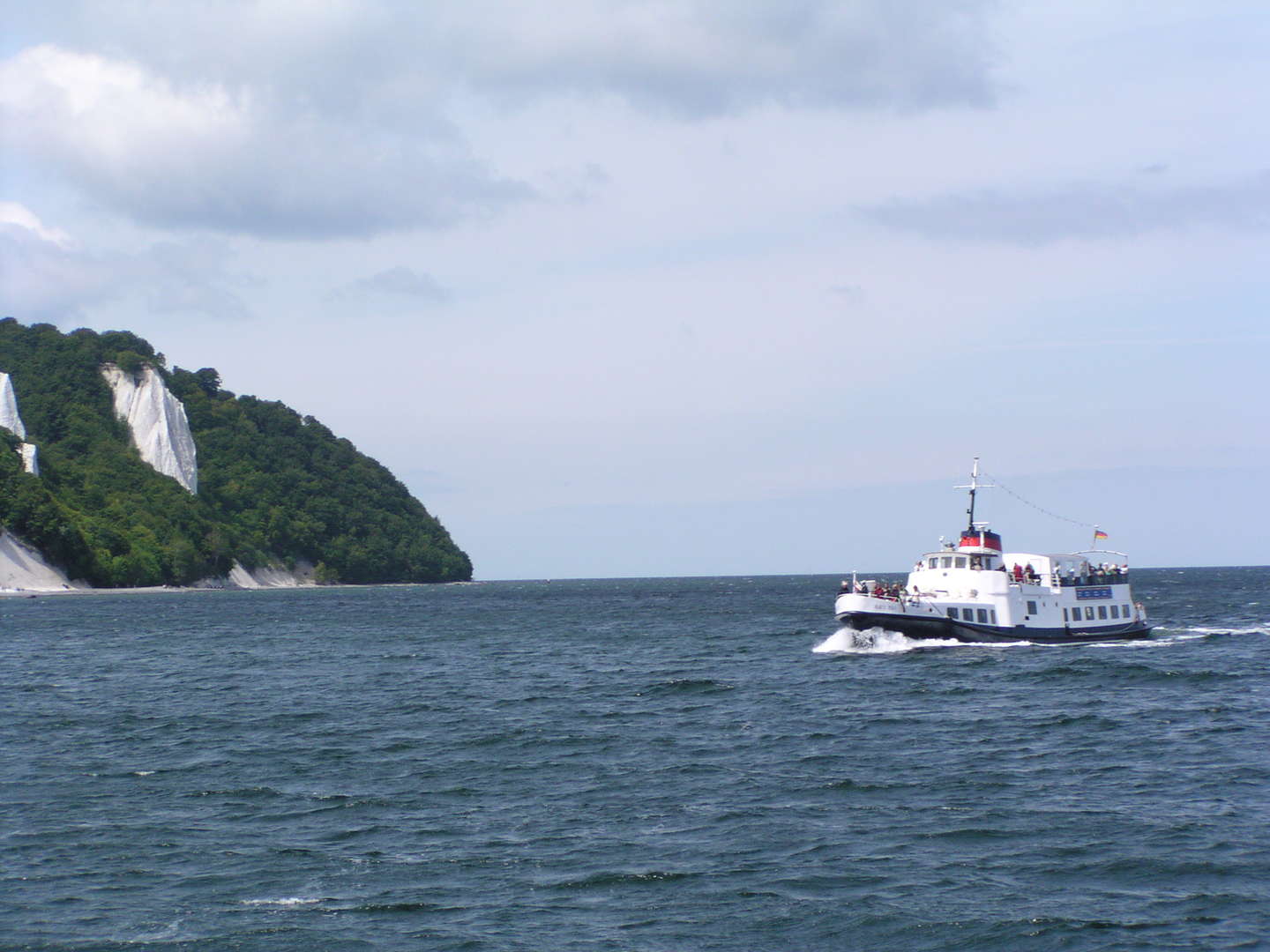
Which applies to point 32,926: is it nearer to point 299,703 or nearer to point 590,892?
point 590,892

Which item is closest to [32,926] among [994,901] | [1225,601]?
[994,901]

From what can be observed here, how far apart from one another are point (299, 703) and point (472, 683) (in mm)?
9978

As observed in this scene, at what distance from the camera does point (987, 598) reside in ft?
227

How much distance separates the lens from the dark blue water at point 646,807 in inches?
846

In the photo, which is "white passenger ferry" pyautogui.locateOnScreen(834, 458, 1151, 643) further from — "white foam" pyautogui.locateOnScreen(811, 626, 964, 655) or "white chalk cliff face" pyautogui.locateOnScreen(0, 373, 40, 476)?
"white chalk cliff face" pyautogui.locateOnScreen(0, 373, 40, 476)

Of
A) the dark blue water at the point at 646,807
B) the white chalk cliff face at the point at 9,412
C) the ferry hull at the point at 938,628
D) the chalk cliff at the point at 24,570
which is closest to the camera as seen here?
the dark blue water at the point at 646,807

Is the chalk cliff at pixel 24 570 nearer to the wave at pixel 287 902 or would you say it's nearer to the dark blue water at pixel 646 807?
the dark blue water at pixel 646 807

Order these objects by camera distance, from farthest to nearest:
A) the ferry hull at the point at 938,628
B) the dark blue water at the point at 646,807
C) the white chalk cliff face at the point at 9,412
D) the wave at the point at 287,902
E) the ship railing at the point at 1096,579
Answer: the white chalk cliff face at the point at 9,412 < the ship railing at the point at 1096,579 < the ferry hull at the point at 938,628 < the wave at the point at 287,902 < the dark blue water at the point at 646,807

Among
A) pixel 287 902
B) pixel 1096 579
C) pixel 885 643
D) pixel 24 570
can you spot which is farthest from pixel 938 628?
pixel 24 570

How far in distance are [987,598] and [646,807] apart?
43524 millimetres

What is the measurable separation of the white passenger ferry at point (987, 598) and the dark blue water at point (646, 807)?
5.06m

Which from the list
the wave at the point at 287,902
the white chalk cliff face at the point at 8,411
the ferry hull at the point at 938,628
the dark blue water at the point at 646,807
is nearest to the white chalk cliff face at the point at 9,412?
the white chalk cliff face at the point at 8,411

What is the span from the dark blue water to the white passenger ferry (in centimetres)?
506

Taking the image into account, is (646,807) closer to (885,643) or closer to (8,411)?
(885,643)
